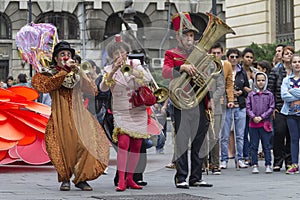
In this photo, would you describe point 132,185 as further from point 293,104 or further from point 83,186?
point 293,104

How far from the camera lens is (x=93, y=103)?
36.9 feet

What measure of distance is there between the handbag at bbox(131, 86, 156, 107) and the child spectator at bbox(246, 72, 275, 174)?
3585 mm

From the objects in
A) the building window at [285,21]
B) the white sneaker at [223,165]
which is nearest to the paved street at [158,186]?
the white sneaker at [223,165]

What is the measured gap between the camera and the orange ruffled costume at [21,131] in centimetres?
1352

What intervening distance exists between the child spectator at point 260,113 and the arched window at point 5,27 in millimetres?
33336

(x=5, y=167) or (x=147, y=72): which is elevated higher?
(x=147, y=72)

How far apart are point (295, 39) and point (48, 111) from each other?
53.7ft

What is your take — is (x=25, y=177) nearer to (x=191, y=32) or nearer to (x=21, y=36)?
(x=191, y=32)

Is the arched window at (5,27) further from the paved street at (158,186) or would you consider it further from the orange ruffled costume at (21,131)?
the paved street at (158,186)

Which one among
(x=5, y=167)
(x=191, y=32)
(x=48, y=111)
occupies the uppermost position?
(x=191, y=32)

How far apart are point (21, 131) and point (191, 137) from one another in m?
3.63

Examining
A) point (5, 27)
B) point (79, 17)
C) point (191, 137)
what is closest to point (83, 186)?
point (191, 137)

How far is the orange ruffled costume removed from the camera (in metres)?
13.5

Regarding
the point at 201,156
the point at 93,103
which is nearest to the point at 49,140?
the point at 93,103
